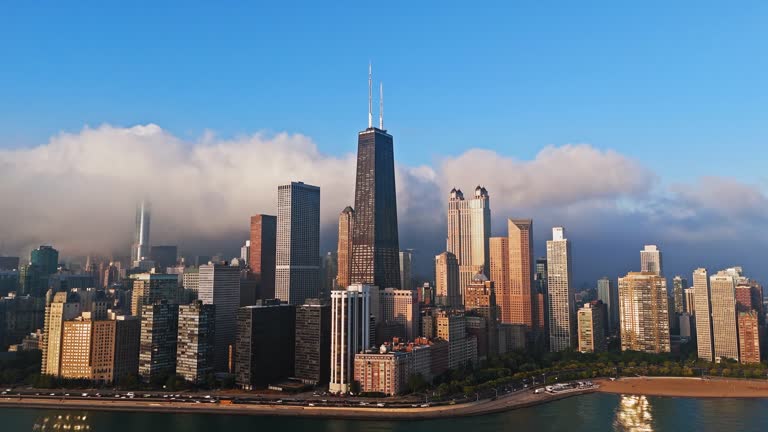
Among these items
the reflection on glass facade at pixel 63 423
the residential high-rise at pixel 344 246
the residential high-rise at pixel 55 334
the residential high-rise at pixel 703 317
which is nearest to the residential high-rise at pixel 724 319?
the residential high-rise at pixel 703 317

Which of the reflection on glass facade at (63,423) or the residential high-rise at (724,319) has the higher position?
the residential high-rise at (724,319)

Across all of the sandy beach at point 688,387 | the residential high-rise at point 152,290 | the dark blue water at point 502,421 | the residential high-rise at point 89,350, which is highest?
the residential high-rise at point 152,290

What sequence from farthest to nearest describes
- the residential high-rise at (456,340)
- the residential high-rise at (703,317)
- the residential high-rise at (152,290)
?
the residential high-rise at (703,317)
the residential high-rise at (152,290)
the residential high-rise at (456,340)

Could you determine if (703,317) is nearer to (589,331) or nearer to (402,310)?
(589,331)

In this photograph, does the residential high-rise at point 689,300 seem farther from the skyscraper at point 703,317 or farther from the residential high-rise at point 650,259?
the skyscraper at point 703,317

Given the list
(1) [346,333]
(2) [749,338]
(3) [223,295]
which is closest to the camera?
(1) [346,333]

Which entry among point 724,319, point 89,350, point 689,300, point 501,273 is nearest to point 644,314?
point 724,319

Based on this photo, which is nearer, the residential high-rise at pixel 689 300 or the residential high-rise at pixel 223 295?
the residential high-rise at pixel 223 295
